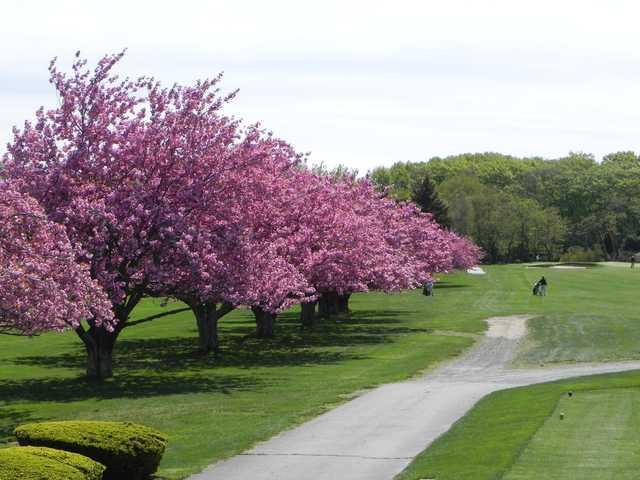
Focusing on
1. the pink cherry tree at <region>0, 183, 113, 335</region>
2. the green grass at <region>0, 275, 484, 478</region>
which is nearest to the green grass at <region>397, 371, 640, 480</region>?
the green grass at <region>0, 275, 484, 478</region>

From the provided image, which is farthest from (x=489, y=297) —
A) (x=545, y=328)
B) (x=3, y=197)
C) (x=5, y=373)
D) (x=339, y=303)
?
(x=3, y=197)

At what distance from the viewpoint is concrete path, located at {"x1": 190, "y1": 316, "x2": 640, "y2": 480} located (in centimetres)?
1634

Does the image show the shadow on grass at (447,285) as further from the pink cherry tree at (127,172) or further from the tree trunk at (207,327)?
the pink cherry tree at (127,172)

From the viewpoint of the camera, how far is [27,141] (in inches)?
1226

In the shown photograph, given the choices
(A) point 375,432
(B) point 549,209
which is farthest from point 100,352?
(B) point 549,209

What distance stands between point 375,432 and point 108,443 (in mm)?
6640

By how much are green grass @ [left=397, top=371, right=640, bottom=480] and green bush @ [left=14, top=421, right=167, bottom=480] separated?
3915 millimetres

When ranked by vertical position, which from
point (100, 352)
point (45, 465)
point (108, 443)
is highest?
point (100, 352)

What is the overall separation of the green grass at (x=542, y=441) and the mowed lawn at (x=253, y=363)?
A: 3.89 meters

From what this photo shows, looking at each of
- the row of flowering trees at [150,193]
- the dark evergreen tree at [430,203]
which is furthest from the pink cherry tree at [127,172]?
the dark evergreen tree at [430,203]

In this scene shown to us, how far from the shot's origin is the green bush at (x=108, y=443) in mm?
14891

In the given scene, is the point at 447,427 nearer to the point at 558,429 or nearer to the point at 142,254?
the point at 558,429

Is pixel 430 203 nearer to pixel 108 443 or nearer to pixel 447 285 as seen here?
pixel 447 285

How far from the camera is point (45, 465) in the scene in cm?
1253
